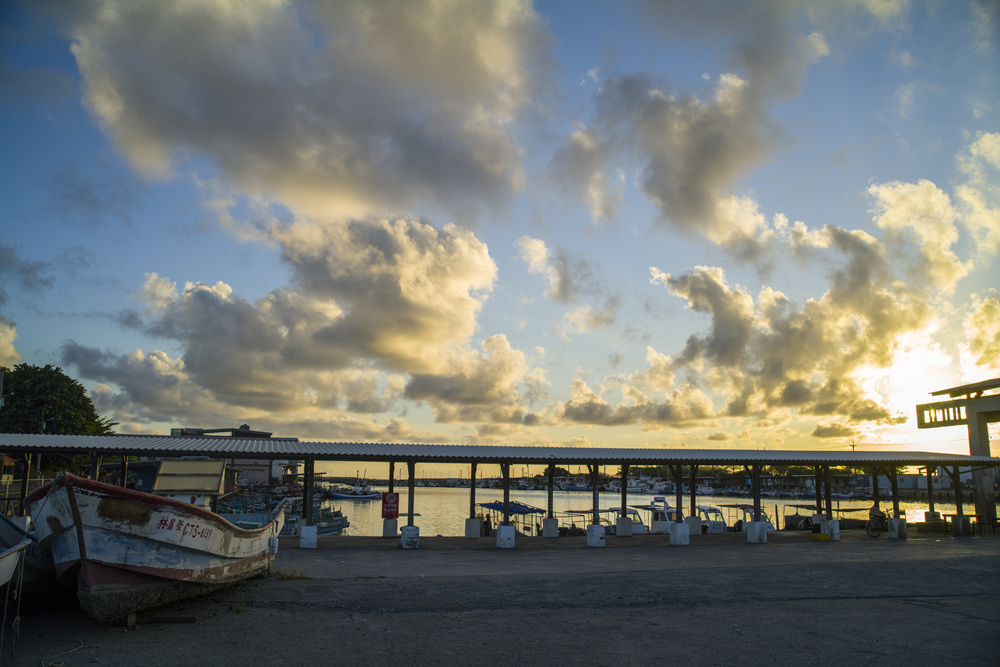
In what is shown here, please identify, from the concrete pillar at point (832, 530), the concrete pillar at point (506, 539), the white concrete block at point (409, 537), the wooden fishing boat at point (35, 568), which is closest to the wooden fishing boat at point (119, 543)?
the wooden fishing boat at point (35, 568)

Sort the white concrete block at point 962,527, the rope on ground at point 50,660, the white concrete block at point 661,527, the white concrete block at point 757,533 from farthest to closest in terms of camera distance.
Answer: the white concrete block at point 661,527
the white concrete block at point 962,527
the white concrete block at point 757,533
the rope on ground at point 50,660

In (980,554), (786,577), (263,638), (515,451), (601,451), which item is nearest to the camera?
(263,638)

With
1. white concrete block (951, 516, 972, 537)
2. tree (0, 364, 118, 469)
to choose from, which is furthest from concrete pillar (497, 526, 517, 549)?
tree (0, 364, 118, 469)

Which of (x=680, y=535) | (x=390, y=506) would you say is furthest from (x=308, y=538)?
(x=680, y=535)

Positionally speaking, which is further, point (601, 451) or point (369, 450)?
point (601, 451)

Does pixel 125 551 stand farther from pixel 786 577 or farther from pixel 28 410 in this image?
pixel 28 410

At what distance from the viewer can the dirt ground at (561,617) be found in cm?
863

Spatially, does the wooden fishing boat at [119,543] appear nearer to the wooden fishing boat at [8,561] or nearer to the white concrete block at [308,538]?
the wooden fishing boat at [8,561]

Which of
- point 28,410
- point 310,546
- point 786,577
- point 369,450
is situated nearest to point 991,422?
point 786,577


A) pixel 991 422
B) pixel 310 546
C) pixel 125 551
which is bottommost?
pixel 310 546

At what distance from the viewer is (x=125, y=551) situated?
9805 mm

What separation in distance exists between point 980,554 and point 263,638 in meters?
22.5

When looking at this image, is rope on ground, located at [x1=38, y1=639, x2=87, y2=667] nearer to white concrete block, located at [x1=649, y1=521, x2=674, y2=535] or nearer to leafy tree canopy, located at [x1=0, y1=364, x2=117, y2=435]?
white concrete block, located at [x1=649, y1=521, x2=674, y2=535]

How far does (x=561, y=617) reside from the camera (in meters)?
11.0
